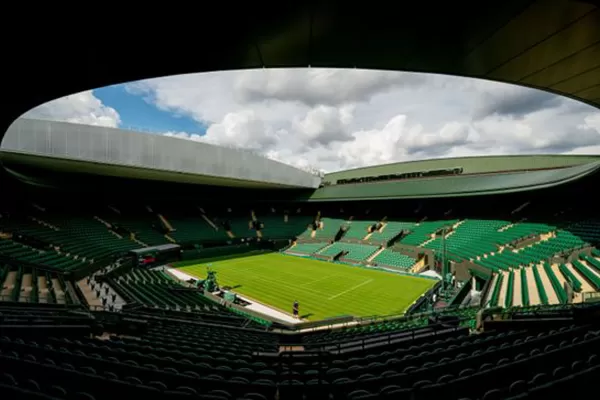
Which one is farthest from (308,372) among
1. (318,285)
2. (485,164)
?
(485,164)

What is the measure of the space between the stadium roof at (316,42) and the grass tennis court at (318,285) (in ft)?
50.6

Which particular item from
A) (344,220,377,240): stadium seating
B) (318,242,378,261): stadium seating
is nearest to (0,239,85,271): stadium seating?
(318,242,378,261): stadium seating

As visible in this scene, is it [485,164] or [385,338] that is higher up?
[485,164]

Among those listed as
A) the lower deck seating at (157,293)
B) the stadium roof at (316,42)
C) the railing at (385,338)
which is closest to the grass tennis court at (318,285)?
the lower deck seating at (157,293)

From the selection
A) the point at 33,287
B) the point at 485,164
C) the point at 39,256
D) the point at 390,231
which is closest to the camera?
the point at 33,287

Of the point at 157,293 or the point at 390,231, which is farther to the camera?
the point at 390,231

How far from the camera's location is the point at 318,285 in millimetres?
25469

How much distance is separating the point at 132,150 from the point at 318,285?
783 inches

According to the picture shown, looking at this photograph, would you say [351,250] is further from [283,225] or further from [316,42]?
[316,42]

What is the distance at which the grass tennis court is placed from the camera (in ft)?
66.0

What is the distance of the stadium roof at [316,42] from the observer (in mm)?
5012

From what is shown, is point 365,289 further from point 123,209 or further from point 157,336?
point 123,209

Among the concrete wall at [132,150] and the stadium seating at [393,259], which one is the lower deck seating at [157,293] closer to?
the concrete wall at [132,150]

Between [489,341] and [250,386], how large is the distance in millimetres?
5264
